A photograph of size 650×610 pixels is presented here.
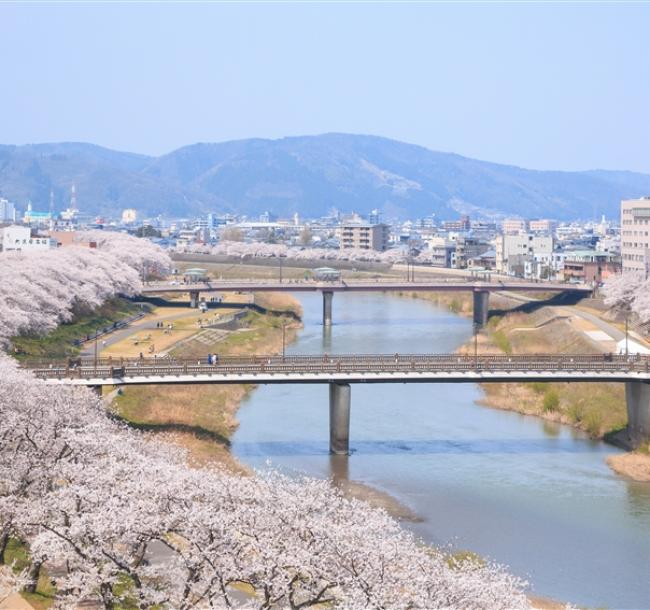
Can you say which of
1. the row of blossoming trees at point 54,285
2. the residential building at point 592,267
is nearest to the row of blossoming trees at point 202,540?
the row of blossoming trees at point 54,285

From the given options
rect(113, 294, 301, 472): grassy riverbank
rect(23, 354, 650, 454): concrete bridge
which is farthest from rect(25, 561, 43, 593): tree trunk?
rect(23, 354, 650, 454): concrete bridge

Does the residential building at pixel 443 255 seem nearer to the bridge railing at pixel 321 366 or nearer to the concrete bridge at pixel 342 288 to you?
the concrete bridge at pixel 342 288

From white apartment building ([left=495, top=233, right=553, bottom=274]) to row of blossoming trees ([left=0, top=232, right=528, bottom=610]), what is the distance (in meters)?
89.2

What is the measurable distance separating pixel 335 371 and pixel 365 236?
359ft

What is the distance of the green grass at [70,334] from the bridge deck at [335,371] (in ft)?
26.2

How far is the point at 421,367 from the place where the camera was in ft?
109

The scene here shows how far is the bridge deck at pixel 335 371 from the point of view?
3253cm

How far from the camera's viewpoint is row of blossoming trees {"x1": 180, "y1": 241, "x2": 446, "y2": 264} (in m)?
128

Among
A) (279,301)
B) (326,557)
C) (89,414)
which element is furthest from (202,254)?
(326,557)

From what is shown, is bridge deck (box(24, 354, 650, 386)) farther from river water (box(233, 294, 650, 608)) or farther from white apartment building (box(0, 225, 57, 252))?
white apartment building (box(0, 225, 57, 252))

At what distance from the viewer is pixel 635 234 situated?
248ft

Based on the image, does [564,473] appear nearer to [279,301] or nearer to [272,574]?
[272,574]

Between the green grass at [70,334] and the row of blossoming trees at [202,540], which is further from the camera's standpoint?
the green grass at [70,334]

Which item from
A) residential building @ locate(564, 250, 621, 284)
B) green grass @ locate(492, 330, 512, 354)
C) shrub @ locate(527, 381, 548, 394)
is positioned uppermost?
residential building @ locate(564, 250, 621, 284)
